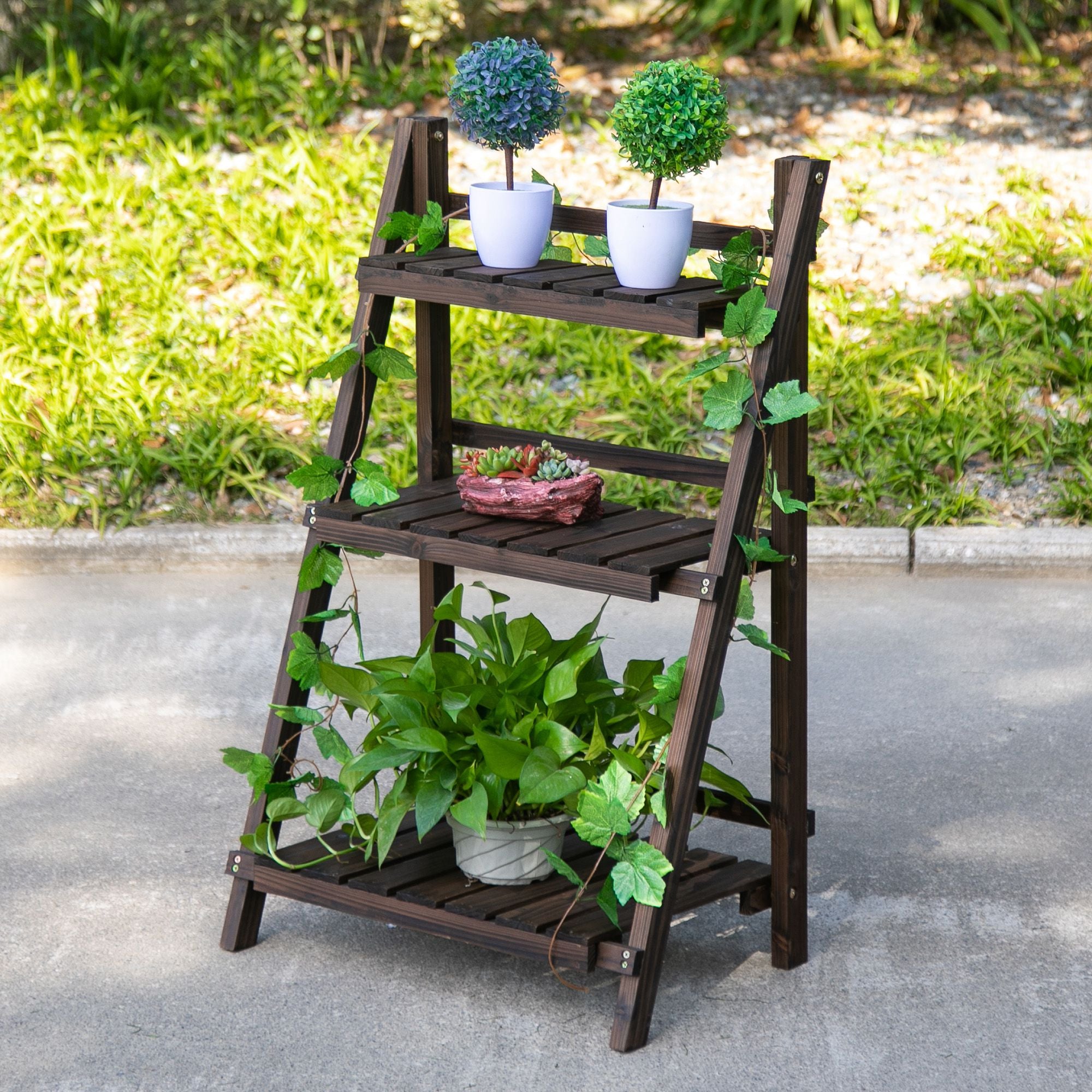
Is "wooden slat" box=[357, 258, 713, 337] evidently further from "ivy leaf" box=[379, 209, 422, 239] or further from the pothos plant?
the pothos plant

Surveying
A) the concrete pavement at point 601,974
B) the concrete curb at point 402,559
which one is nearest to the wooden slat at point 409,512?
the concrete pavement at point 601,974

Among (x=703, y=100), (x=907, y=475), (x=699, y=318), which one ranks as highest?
(x=703, y=100)

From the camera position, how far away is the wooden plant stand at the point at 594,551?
2.76 m

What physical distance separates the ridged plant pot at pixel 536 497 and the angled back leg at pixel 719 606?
0.27m

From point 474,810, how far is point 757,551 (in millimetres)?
688

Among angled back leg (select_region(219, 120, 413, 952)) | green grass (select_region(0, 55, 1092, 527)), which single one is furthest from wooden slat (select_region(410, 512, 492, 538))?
green grass (select_region(0, 55, 1092, 527))

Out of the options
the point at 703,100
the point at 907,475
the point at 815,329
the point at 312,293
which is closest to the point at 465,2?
the point at 312,293

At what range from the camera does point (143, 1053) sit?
2.83 metres

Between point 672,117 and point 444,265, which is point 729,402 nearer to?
Result: point 672,117

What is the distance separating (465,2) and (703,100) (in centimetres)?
634

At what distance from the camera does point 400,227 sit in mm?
3018

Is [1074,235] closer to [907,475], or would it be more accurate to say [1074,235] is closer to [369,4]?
[907,475]

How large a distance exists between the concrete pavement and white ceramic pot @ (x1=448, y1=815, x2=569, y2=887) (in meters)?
0.21

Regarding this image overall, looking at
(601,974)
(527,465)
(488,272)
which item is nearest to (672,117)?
(488,272)
